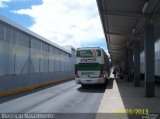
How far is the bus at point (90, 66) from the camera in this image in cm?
2747

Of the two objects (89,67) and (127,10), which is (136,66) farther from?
(127,10)

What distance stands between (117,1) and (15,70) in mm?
10814

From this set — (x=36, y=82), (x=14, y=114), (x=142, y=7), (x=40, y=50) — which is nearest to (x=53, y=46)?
(x=40, y=50)

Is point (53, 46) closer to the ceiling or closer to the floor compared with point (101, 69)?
closer to the ceiling

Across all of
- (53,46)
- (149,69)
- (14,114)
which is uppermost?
(53,46)

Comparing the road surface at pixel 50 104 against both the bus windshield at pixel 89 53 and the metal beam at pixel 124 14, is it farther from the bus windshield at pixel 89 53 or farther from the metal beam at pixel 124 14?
the bus windshield at pixel 89 53

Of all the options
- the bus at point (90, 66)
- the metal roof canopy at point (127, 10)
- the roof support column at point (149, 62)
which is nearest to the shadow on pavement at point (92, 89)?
the bus at point (90, 66)

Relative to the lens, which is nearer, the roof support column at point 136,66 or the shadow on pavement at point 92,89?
the shadow on pavement at point 92,89

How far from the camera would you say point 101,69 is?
2761cm

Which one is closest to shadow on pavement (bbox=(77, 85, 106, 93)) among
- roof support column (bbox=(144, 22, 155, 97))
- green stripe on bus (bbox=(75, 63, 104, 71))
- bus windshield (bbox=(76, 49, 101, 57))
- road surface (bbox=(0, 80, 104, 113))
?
green stripe on bus (bbox=(75, 63, 104, 71))

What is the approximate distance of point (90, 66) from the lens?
27594mm

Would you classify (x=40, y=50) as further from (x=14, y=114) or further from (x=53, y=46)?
(x=14, y=114)

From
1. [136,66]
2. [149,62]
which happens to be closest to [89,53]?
[136,66]

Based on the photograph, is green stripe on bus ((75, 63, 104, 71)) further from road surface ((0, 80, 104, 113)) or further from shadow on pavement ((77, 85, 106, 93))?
road surface ((0, 80, 104, 113))
